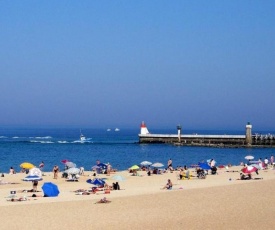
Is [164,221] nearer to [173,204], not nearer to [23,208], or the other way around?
[173,204]

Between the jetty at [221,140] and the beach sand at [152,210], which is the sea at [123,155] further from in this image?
the beach sand at [152,210]

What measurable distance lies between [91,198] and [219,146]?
6285cm

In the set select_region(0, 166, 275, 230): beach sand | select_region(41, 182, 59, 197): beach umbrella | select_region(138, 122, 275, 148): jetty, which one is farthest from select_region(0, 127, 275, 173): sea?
select_region(0, 166, 275, 230): beach sand

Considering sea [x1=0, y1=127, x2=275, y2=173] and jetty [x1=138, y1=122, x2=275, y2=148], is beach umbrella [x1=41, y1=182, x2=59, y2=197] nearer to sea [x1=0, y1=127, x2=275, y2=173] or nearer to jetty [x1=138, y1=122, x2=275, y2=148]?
sea [x1=0, y1=127, x2=275, y2=173]

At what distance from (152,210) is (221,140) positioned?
6840 cm

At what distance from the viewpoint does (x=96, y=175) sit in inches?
1406

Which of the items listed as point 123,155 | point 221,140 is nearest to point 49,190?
point 123,155

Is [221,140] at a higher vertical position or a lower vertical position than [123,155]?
higher

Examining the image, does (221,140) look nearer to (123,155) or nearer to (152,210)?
(123,155)

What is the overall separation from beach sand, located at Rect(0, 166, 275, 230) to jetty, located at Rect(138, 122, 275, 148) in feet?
187

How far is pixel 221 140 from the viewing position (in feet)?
281

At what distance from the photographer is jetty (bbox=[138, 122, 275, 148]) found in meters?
81.0

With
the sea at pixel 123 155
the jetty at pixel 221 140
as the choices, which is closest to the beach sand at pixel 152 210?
the sea at pixel 123 155

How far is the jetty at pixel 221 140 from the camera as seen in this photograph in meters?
81.0
